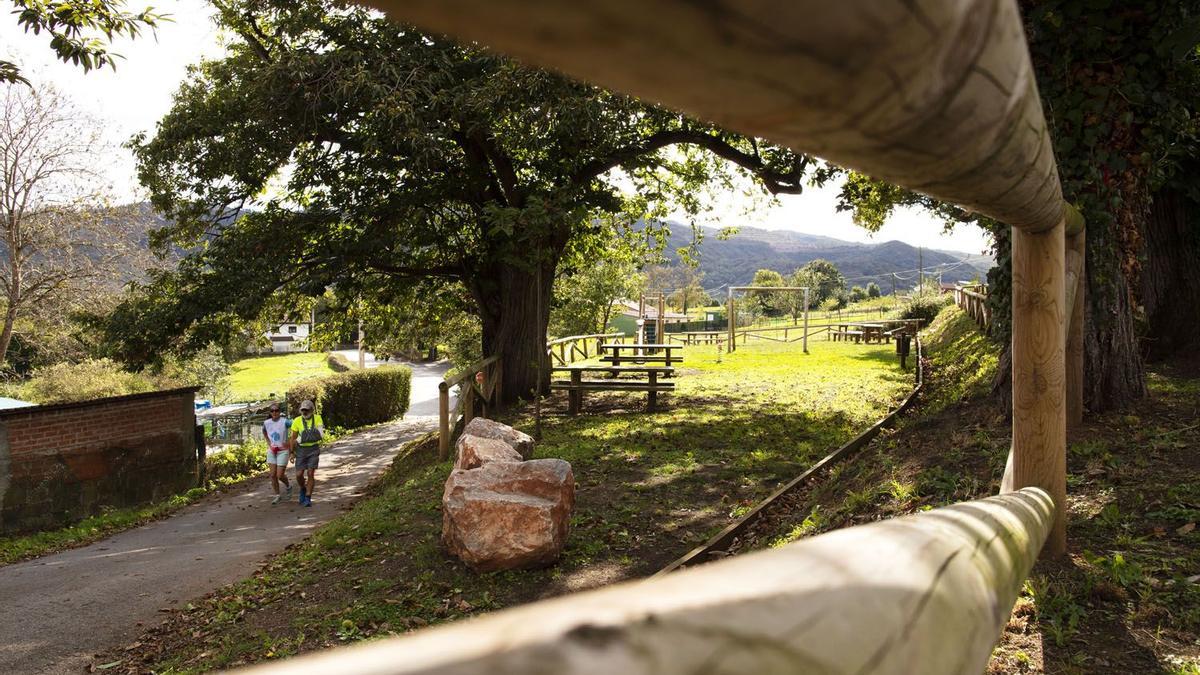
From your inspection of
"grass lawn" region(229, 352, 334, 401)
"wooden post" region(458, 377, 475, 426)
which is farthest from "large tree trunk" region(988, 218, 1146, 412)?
"grass lawn" region(229, 352, 334, 401)

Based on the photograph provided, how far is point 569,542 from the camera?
19.7 feet

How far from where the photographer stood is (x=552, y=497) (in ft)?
19.2

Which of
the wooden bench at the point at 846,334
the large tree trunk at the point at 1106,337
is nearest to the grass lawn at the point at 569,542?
the large tree trunk at the point at 1106,337

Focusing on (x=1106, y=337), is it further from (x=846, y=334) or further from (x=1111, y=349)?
(x=846, y=334)

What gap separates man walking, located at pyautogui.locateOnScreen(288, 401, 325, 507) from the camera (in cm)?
1127

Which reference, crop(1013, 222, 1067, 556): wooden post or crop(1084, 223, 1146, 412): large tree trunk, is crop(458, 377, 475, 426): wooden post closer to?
crop(1084, 223, 1146, 412): large tree trunk

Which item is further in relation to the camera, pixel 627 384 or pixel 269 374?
pixel 269 374

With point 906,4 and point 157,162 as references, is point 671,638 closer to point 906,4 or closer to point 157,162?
point 906,4

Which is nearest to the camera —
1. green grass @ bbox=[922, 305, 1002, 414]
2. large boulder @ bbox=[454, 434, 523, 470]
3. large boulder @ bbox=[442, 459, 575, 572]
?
large boulder @ bbox=[442, 459, 575, 572]

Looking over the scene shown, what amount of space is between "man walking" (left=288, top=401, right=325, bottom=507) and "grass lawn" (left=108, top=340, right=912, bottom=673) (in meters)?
1.14

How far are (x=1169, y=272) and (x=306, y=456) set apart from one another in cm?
1264

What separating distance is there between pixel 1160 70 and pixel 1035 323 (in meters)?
4.27

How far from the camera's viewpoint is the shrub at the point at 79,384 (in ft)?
58.7

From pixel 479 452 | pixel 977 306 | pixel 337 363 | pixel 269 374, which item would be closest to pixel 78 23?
pixel 479 452
